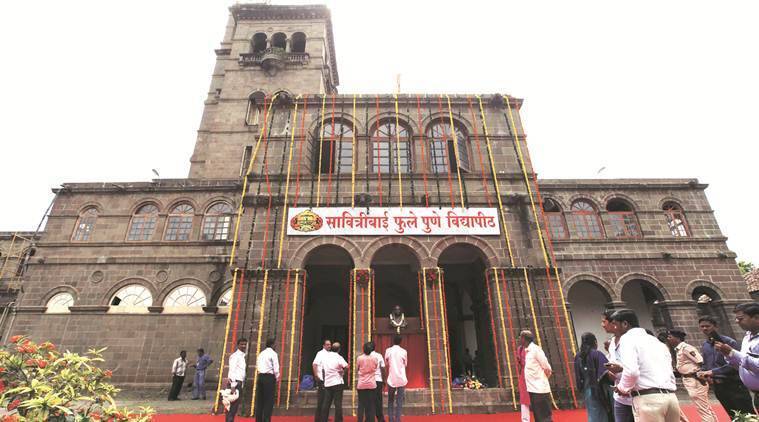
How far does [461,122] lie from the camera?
1326 centimetres

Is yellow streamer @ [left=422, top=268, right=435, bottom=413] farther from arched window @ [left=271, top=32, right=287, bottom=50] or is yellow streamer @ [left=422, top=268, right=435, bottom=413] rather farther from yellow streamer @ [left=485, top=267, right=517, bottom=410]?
arched window @ [left=271, top=32, right=287, bottom=50]

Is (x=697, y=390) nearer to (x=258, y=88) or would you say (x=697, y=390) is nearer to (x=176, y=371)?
(x=176, y=371)

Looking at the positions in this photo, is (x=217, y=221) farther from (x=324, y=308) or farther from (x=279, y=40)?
(x=279, y=40)

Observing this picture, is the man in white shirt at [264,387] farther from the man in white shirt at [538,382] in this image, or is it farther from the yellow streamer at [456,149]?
the yellow streamer at [456,149]

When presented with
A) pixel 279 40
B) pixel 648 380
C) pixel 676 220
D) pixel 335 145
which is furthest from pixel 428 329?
pixel 279 40

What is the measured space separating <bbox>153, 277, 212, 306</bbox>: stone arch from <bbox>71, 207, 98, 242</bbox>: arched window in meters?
4.50

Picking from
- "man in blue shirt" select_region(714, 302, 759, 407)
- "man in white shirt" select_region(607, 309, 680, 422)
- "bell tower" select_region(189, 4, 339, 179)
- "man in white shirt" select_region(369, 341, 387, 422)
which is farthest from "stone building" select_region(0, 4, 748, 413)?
"man in white shirt" select_region(607, 309, 680, 422)

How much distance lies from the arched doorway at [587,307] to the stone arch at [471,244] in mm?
7095

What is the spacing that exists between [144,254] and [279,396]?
34.8 ft

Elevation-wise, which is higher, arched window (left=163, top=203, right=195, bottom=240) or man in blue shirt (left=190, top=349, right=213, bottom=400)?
arched window (left=163, top=203, right=195, bottom=240)

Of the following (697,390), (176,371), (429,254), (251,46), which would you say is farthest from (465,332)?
(251,46)

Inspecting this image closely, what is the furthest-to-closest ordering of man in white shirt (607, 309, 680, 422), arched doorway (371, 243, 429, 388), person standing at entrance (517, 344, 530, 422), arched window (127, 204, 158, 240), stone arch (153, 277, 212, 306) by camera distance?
1. arched window (127, 204, 158, 240)
2. stone arch (153, 277, 212, 306)
3. arched doorway (371, 243, 429, 388)
4. person standing at entrance (517, 344, 530, 422)
5. man in white shirt (607, 309, 680, 422)

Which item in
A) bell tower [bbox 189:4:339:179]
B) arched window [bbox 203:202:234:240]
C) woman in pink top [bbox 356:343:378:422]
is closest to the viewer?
woman in pink top [bbox 356:343:378:422]

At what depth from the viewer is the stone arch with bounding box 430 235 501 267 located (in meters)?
10.9
